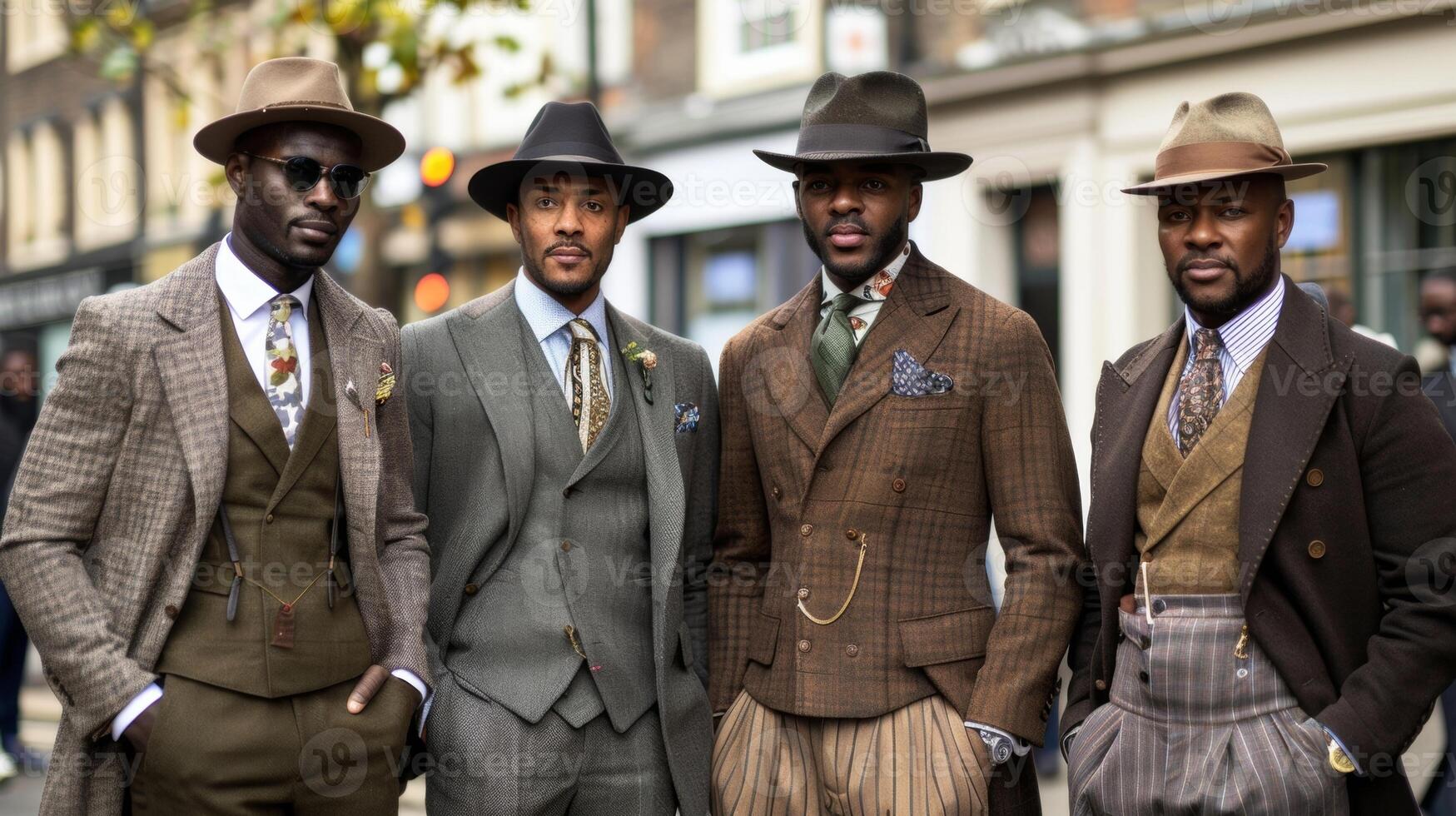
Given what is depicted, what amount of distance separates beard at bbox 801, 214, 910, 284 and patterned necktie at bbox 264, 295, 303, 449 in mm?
1391

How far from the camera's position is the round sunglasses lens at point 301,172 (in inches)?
153

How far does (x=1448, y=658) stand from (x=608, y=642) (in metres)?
2.04

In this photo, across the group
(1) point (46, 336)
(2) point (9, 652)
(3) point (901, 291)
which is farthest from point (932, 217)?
(1) point (46, 336)

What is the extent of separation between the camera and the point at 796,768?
414 cm

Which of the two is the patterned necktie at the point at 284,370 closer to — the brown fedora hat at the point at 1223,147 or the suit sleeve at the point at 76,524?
the suit sleeve at the point at 76,524

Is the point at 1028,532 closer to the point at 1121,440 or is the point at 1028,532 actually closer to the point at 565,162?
the point at 1121,440

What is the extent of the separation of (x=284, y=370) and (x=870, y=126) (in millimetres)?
1692

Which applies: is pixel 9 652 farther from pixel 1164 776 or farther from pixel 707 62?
pixel 707 62

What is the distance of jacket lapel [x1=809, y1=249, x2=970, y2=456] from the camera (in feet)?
13.8

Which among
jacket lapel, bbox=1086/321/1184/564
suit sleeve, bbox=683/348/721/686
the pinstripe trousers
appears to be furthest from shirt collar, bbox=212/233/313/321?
jacket lapel, bbox=1086/321/1184/564

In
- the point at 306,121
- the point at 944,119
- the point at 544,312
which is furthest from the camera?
the point at 944,119

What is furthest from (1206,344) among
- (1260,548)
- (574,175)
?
(574,175)

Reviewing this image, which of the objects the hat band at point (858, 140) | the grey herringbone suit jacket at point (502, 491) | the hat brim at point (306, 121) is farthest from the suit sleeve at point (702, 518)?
the hat brim at point (306, 121)

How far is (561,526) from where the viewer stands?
13.7 feet
